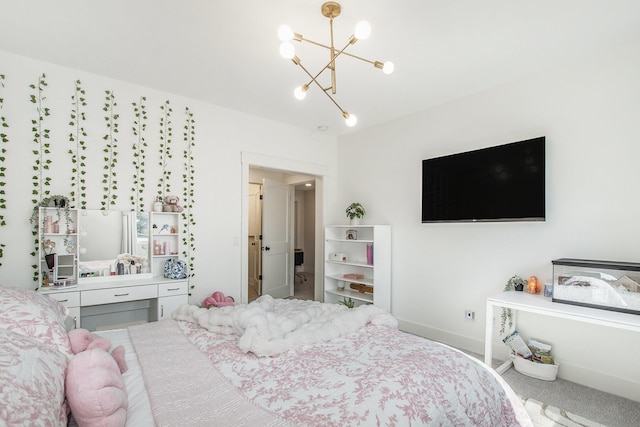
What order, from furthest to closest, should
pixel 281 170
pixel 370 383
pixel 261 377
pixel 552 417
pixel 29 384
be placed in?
pixel 281 170 → pixel 552 417 → pixel 261 377 → pixel 370 383 → pixel 29 384

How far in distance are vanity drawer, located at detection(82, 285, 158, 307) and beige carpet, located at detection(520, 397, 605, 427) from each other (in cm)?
318

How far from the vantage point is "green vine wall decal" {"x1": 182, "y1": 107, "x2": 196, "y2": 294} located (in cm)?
348

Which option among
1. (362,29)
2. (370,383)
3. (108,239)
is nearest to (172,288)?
(108,239)

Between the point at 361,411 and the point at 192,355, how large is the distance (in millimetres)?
941

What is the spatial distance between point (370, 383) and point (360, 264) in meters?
2.86

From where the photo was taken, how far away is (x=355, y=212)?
14.3ft

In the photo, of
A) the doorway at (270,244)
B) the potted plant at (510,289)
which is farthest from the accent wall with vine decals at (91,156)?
the potted plant at (510,289)

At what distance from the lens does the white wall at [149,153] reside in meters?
2.62

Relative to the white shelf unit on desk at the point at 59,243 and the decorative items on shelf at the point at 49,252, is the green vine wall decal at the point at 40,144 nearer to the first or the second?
the white shelf unit on desk at the point at 59,243

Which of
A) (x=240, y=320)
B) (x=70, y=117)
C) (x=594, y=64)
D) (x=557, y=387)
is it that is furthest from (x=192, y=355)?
(x=594, y=64)

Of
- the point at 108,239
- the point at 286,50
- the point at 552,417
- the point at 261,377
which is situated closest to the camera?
the point at 261,377

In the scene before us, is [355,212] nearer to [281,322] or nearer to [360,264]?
[360,264]

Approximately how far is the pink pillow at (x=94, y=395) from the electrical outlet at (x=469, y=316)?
320cm

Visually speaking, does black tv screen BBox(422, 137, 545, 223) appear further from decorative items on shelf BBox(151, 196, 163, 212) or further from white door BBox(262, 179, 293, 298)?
decorative items on shelf BBox(151, 196, 163, 212)
